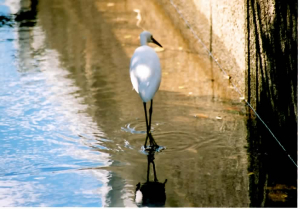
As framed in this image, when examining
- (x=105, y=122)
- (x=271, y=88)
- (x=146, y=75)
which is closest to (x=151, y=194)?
(x=146, y=75)

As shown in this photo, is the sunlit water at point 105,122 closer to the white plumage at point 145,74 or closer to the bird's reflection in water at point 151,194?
the bird's reflection in water at point 151,194

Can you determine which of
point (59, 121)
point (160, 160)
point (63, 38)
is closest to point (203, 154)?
point (160, 160)

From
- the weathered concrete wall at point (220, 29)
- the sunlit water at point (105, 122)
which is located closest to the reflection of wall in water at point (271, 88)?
the sunlit water at point (105, 122)

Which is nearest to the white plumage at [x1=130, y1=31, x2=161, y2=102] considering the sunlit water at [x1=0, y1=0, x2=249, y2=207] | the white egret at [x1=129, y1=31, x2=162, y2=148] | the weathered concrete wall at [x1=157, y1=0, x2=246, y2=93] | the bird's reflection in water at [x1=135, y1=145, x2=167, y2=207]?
the white egret at [x1=129, y1=31, x2=162, y2=148]

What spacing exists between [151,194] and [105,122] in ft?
5.65

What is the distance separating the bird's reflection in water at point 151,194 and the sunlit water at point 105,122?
6 centimetres

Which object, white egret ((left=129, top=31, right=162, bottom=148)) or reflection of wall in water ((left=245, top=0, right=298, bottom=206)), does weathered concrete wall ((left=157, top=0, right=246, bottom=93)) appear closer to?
reflection of wall in water ((left=245, top=0, right=298, bottom=206))

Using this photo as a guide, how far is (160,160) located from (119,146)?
1.70 feet

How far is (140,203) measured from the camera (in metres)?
4.88

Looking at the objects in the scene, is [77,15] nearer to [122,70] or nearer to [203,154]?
[122,70]

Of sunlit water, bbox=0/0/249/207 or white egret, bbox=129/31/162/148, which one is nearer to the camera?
sunlit water, bbox=0/0/249/207

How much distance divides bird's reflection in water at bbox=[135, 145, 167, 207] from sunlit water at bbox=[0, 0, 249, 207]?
2.2 inches

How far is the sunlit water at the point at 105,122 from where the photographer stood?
5.14 m

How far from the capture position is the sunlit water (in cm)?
514
